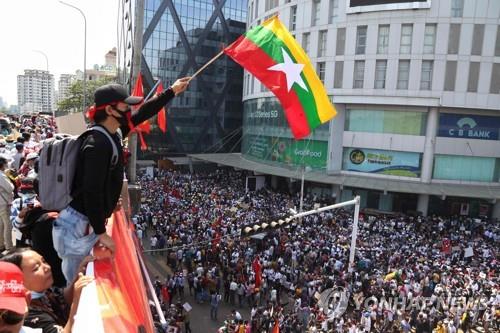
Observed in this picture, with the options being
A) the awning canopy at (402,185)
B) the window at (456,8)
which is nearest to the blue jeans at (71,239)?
the awning canopy at (402,185)

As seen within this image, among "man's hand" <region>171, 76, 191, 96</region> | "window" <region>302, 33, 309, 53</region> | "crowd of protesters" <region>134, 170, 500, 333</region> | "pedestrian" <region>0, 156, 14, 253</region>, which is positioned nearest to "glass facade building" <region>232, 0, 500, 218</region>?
"window" <region>302, 33, 309, 53</region>

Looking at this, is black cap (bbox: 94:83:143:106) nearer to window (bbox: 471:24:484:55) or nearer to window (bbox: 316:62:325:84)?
window (bbox: 471:24:484:55)

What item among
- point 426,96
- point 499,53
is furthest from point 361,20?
point 499,53

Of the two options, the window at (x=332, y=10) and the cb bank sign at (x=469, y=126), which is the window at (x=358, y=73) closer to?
the window at (x=332, y=10)

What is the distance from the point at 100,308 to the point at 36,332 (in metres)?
0.33

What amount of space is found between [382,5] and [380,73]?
4712 millimetres

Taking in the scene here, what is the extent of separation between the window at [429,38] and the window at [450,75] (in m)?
1.52

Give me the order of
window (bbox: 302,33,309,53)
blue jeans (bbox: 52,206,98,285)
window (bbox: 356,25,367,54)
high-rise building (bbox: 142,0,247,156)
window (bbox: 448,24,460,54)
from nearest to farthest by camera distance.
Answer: blue jeans (bbox: 52,206,98,285), window (bbox: 448,24,460,54), window (bbox: 356,25,367,54), window (bbox: 302,33,309,53), high-rise building (bbox: 142,0,247,156)

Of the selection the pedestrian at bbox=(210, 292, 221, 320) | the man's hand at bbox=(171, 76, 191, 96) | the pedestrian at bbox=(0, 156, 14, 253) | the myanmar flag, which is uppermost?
the myanmar flag

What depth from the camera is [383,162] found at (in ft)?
99.3

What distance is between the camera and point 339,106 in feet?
104

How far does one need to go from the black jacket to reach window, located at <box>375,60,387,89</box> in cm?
2958

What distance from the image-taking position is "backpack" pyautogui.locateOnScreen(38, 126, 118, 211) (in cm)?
261

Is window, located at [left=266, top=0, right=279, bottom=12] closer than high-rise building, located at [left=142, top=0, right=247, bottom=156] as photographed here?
Yes
